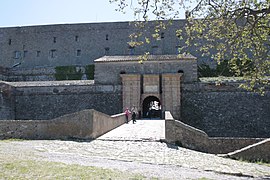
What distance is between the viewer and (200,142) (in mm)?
11875

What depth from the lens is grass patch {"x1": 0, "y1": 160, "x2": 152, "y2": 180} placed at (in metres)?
5.39

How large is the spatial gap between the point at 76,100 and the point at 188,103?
400 inches

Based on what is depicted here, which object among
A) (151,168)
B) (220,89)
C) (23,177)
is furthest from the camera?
(220,89)

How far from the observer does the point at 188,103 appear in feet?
81.0

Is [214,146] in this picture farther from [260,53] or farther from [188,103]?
[188,103]

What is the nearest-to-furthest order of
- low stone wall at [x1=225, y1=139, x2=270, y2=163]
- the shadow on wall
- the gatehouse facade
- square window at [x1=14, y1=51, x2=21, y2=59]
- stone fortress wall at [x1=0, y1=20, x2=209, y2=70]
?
the shadow on wall < low stone wall at [x1=225, y1=139, x2=270, y2=163] < the gatehouse facade < stone fortress wall at [x1=0, y1=20, x2=209, y2=70] < square window at [x1=14, y1=51, x2=21, y2=59]

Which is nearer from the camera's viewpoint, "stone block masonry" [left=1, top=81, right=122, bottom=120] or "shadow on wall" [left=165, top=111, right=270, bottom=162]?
"shadow on wall" [left=165, top=111, right=270, bottom=162]

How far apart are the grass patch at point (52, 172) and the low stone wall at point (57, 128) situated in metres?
4.45

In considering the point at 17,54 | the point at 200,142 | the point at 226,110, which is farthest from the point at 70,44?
the point at 200,142

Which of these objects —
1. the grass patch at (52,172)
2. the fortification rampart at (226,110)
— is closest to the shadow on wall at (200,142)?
the grass patch at (52,172)

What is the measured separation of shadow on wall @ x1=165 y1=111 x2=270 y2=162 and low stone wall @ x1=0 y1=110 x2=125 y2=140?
9.92 feet

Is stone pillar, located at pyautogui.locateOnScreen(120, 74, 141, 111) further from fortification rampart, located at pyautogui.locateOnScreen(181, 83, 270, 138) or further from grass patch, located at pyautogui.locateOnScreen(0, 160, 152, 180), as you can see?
grass patch, located at pyautogui.locateOnScreen(0, 160, 152, 180)

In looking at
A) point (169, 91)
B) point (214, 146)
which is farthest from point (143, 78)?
point (214, 146)

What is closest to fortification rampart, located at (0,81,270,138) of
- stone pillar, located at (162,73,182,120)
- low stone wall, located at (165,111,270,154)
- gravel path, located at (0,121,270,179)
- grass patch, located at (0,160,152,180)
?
stone pillar, located at (162,73,182,120)
